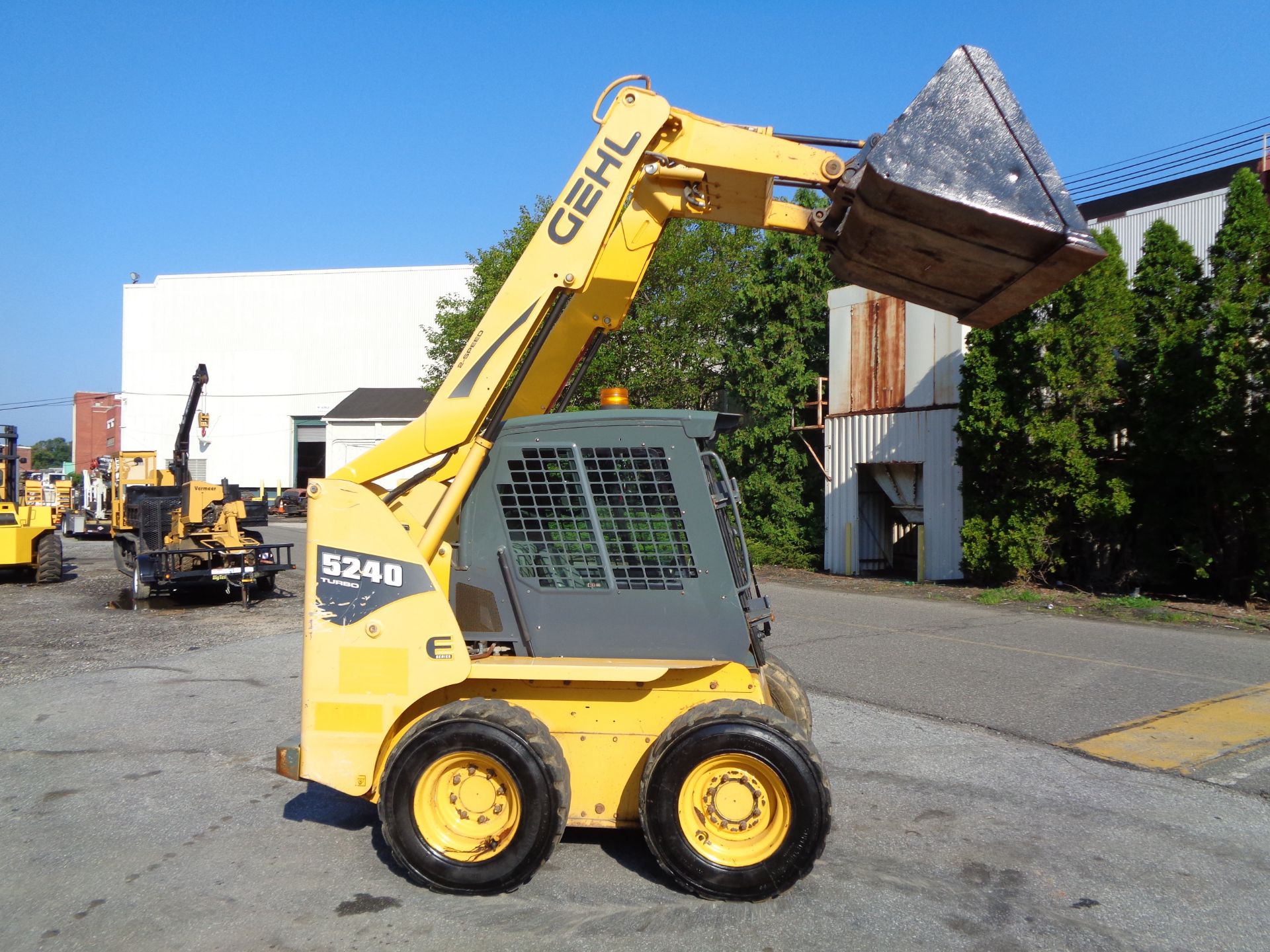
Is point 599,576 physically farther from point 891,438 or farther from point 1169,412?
point 891,438

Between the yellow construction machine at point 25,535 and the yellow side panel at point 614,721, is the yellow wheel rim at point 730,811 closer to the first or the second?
the yellow side panel at point 614,721

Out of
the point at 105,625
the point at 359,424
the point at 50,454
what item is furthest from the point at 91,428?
the point at 105,625

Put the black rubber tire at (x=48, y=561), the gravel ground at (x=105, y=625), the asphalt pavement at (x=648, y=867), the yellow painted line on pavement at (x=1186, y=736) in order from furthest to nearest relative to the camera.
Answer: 1. the black rubber tire at (x=48, y=561)
2. the gravel ground at (x=105, y=625)
3. the yellow painted line on pavement at (x=1186, y=736)
4. the asphalt pavement at (x=648, y=867)

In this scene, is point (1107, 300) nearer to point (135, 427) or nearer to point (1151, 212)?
point (1151, 212)

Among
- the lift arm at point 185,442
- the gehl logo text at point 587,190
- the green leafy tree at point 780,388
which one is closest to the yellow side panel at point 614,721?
the gehl logo text at point 587,190

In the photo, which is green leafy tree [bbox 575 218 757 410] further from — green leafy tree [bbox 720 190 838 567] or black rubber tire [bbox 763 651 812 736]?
black rubber tire [bbox 763 651 812 736]

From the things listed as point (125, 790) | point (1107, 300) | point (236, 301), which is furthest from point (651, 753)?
point (236, 301)

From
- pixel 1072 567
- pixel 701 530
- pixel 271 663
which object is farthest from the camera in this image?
pixel 1072 567

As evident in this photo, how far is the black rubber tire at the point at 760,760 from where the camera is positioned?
435 centimetres

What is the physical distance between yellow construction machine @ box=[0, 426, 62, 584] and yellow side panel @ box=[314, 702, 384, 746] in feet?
57.7

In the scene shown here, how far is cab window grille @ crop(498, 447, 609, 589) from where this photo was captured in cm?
488

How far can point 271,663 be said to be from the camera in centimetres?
1070

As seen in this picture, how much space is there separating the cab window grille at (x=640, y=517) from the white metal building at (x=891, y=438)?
1471 cm

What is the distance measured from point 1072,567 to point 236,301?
170ft
